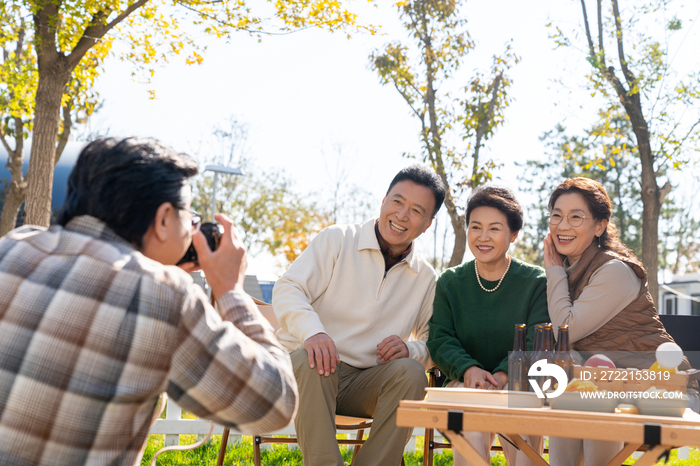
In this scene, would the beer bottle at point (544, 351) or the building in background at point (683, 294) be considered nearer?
the beer bottle at point (544, 351)

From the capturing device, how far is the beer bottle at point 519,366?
215cm

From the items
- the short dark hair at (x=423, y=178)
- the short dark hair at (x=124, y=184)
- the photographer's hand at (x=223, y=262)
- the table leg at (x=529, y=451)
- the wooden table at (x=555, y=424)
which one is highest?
the short dark hair at (x=423, y=178)

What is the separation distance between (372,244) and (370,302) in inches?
11.8

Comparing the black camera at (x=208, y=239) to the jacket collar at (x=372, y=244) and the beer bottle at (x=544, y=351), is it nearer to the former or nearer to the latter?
the beer bottle at (x=544, y=351)

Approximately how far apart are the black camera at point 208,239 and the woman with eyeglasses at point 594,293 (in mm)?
1837

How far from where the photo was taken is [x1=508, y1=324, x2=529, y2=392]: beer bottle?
215cm

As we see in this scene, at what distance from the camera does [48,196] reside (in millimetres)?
6547

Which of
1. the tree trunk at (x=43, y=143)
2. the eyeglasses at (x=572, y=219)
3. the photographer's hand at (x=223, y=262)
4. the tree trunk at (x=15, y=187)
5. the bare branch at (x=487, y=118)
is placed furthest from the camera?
the tree trunk at (x=15, y=187)

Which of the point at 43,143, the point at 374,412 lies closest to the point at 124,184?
the point at 374,412

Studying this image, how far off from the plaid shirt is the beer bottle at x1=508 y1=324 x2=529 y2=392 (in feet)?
3.81

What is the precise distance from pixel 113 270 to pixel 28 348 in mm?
210

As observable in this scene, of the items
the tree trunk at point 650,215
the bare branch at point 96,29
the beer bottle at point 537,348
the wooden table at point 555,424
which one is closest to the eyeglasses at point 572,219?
the beer bottle at point 537,348

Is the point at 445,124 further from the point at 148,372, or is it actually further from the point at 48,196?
the point at 148,372

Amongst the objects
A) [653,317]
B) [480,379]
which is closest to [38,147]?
[480,379]
